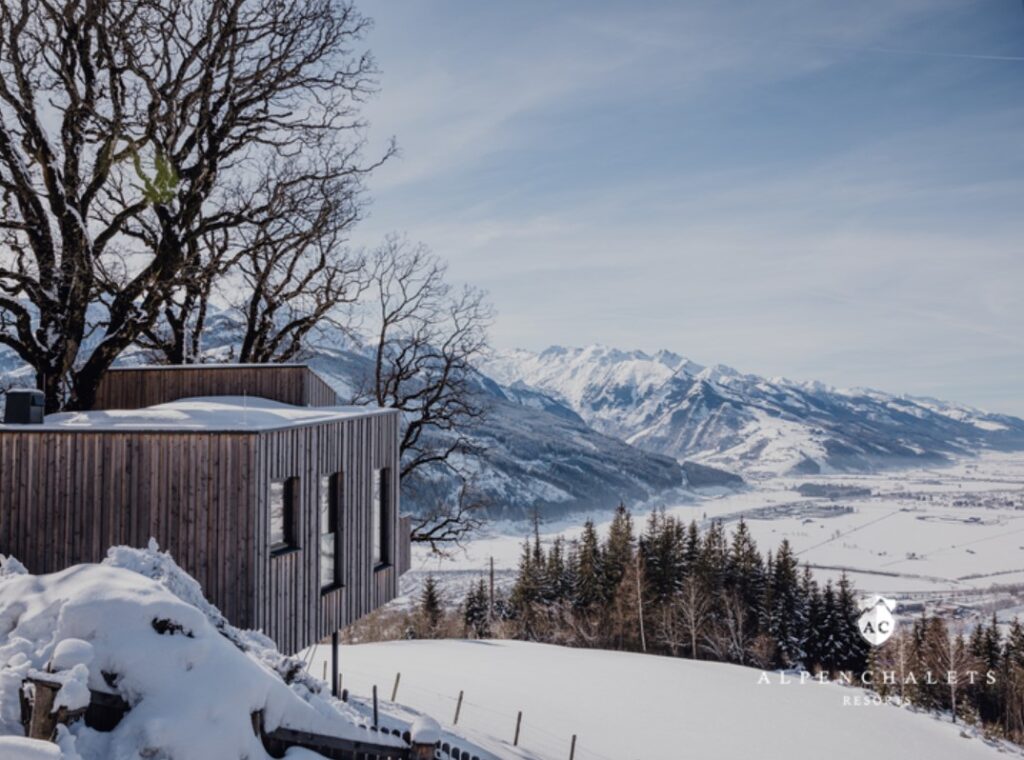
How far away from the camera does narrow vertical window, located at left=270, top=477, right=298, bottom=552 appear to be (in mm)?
9156

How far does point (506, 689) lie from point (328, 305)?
41.7 ft

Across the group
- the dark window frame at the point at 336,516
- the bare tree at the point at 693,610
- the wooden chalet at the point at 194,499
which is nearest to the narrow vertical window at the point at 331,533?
the dark window frame at the point at 336,516

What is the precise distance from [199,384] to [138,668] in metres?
8.27

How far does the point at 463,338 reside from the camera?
64.6 ft

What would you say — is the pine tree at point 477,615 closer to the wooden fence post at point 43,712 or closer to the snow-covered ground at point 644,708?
the snow-covered ground at point 644,708

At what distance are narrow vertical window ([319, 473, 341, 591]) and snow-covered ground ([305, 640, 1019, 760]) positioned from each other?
24.9 feet

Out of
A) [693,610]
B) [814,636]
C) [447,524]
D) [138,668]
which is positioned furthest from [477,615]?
[138,668]

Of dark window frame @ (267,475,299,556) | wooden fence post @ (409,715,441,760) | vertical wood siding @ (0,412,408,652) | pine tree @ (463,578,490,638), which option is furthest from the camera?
pine tree @ (463,578,490,638)

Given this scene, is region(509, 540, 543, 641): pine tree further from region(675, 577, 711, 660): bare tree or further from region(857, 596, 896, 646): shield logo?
region(857, 596, 896, 646): shield logo

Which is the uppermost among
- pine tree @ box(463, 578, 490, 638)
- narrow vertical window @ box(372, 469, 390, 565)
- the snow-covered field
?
narrow vertical window @ box(372, 469, 390, 565)

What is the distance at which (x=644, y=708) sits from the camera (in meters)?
21.0

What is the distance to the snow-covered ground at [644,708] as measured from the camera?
17.7 m

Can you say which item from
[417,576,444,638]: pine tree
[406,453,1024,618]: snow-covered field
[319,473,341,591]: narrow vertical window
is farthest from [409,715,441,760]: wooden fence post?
[406,453,1024,618]: snow-covered field

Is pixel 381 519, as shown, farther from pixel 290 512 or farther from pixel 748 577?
pixel 748 577
